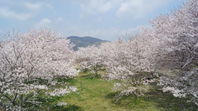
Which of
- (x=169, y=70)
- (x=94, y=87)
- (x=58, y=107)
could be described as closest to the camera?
(x=58, y=107)

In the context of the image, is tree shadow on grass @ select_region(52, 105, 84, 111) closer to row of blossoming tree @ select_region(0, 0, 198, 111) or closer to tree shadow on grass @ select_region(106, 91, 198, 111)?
row of blossoming tree @ select_region(0, 0, 198, 111)

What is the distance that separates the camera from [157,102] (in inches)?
974

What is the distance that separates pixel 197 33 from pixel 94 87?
19.0m

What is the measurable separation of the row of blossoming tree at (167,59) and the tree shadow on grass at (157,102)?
1.99 ft

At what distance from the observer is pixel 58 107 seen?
24.6 m

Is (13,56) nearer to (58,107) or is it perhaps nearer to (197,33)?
(58,107)

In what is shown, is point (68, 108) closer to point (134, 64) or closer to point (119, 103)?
point (119, 103)

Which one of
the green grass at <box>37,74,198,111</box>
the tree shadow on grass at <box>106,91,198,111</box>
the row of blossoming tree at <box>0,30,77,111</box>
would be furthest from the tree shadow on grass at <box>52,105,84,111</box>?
the row of blossoming tree at <box>0,30,77,111</box>

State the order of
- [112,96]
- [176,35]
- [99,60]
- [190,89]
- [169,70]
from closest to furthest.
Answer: [190,89]
[176,35]
[169,70]
[112,96]
[99,60]

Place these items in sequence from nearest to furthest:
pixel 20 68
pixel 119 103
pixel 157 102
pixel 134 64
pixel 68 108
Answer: pixel 20 68
pixel 68 108
pixel 157 102
pixel 119 103
pixel 134 64

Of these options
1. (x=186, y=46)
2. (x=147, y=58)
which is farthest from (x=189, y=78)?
(x=147, y=58)

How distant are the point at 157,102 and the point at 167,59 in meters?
4.16

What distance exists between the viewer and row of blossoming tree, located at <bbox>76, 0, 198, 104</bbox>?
2056 centimetres

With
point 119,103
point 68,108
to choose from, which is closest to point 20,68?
point 68,108
